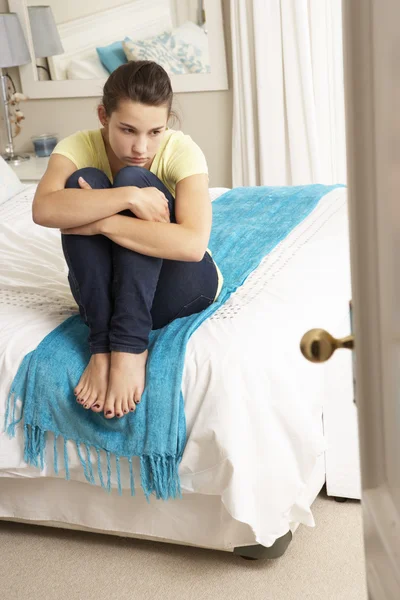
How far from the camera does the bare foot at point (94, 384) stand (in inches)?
63.4

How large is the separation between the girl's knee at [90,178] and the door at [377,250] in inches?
44.2

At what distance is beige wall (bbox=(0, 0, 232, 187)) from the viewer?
12.6ft

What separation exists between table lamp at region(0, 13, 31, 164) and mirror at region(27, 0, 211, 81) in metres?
0.16

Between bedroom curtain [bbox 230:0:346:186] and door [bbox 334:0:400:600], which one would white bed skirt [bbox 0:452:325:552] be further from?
bedroom curtain [bbox 230:0:346:186]

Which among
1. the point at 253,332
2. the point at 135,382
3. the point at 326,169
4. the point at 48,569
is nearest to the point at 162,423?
the point at 135,382

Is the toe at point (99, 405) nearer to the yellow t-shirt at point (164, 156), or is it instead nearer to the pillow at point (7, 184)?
the yellow t-shirt at point (164, 156)

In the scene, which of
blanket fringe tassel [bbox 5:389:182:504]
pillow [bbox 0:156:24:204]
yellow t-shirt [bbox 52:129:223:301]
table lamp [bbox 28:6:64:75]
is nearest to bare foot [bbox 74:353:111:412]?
blanket fringe tassel [bbox 5:389:182:504]

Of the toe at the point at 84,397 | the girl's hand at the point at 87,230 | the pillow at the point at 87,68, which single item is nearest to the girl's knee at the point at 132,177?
the girl's hand at the point at 87,230

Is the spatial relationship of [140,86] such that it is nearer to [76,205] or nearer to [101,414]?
[76,205]

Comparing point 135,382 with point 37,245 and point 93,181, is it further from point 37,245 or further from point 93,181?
point 37,245

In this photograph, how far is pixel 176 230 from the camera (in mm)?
1667

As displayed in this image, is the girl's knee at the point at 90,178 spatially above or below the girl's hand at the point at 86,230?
above

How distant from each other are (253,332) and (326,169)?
218cm

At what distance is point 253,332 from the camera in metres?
1.66
